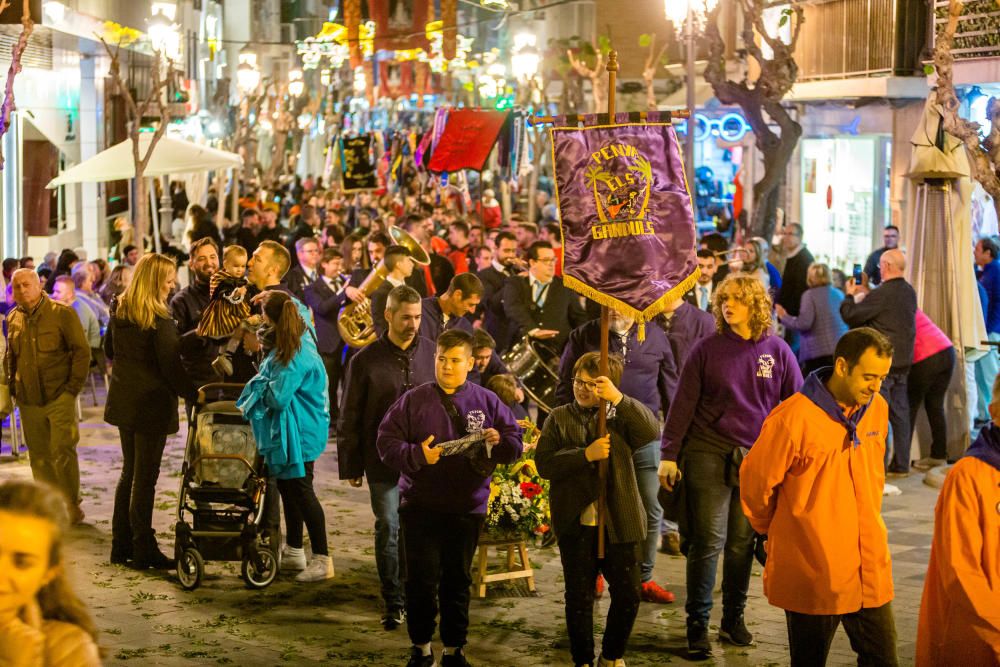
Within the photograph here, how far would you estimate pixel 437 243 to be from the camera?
18875 mm

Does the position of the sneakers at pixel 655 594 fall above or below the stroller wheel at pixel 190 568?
below

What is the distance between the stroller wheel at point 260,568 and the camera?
9603mm

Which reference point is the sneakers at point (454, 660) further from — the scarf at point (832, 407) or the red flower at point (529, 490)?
the scarf at point (832, 407)

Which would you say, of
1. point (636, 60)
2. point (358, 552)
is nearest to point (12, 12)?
point (358, 552)

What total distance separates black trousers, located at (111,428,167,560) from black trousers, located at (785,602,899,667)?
16.3ft

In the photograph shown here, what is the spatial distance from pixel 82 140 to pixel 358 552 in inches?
827

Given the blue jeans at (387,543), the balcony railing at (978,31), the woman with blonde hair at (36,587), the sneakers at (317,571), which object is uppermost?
the balcony railing at (978,31)

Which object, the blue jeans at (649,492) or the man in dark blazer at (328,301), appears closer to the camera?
the blue jeans at (649,492)

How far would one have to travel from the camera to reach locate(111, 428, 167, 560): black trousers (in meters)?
10.0

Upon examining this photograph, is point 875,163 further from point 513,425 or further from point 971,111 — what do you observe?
point 513,425

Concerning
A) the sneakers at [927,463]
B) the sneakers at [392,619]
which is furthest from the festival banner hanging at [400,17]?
the sneakers at [392,619]

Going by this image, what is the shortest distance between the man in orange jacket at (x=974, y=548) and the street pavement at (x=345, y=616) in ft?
8.65

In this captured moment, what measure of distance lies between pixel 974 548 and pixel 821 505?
924 mm

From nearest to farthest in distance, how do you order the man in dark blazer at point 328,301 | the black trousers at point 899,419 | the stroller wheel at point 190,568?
the stroller wheel at point 190,568
the black trousers at point 899,419
the man in dark blazer at point 328,301
